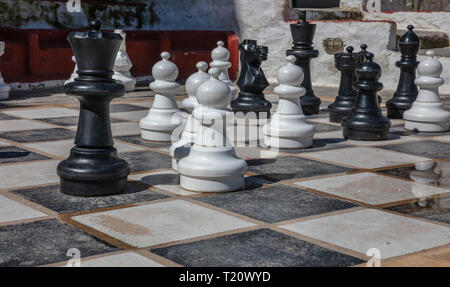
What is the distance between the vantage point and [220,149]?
8.54 ft

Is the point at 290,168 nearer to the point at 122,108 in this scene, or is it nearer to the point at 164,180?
the point at 164,180

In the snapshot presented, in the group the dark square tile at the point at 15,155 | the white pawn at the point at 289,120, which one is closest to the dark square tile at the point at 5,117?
the dark square tile at the point at 15,155

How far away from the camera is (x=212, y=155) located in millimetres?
2590

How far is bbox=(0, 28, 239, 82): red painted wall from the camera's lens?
6160 mm

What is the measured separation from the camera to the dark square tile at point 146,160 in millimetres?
3010

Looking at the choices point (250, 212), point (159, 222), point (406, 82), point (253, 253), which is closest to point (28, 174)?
point (159, 222)

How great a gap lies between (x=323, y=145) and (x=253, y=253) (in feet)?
5.89

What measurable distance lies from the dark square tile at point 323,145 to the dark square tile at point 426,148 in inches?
9.5

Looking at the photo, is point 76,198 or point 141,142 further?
point 141,142

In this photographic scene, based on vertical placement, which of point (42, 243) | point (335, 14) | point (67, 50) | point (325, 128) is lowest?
point (325, 128)
